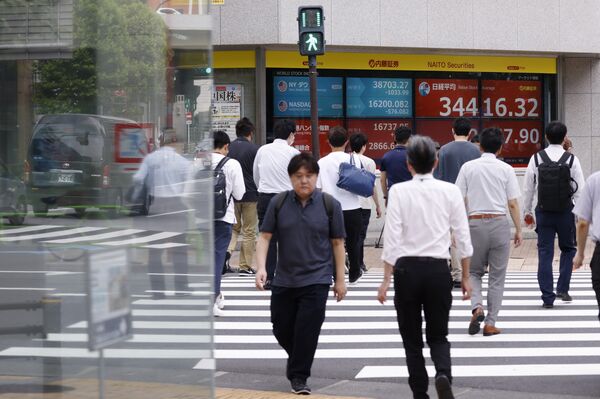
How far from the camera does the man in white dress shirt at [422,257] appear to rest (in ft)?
24.2

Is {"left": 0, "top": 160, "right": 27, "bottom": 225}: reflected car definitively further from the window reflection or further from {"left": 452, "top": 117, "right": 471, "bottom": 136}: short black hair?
{"left": 452, "top": 117, "right": 471, "bottom": 136}: short black hair

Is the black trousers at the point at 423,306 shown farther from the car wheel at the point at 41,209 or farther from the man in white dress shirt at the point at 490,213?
the man in white dress shirt at the point at 490,213

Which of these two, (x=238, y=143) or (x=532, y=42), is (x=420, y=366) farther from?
(x=532, y=42)

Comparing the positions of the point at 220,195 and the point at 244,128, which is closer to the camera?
the point at 220,195

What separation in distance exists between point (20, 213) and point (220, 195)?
5898 mm

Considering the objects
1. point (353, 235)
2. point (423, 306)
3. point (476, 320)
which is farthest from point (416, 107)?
point (423, 306)

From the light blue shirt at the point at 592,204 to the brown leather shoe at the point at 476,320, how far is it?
2.32 metres

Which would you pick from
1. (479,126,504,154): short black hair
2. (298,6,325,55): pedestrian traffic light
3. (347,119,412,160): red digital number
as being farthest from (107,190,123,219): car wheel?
(347,119,412,160): red digital number

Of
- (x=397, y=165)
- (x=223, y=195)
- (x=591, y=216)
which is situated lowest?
(x=591, y=216)

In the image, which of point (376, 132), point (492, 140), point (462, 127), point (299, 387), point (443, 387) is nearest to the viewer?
point (443, 387)

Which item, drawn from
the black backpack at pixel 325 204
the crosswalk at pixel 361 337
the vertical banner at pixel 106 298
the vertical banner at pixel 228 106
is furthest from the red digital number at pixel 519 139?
the vertical banner at pixel 106 298

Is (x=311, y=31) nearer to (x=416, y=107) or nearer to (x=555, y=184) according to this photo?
(x=555, y=184)

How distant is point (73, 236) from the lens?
554 cm

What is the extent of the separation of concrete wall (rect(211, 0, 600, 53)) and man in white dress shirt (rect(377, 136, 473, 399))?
1426 cm
